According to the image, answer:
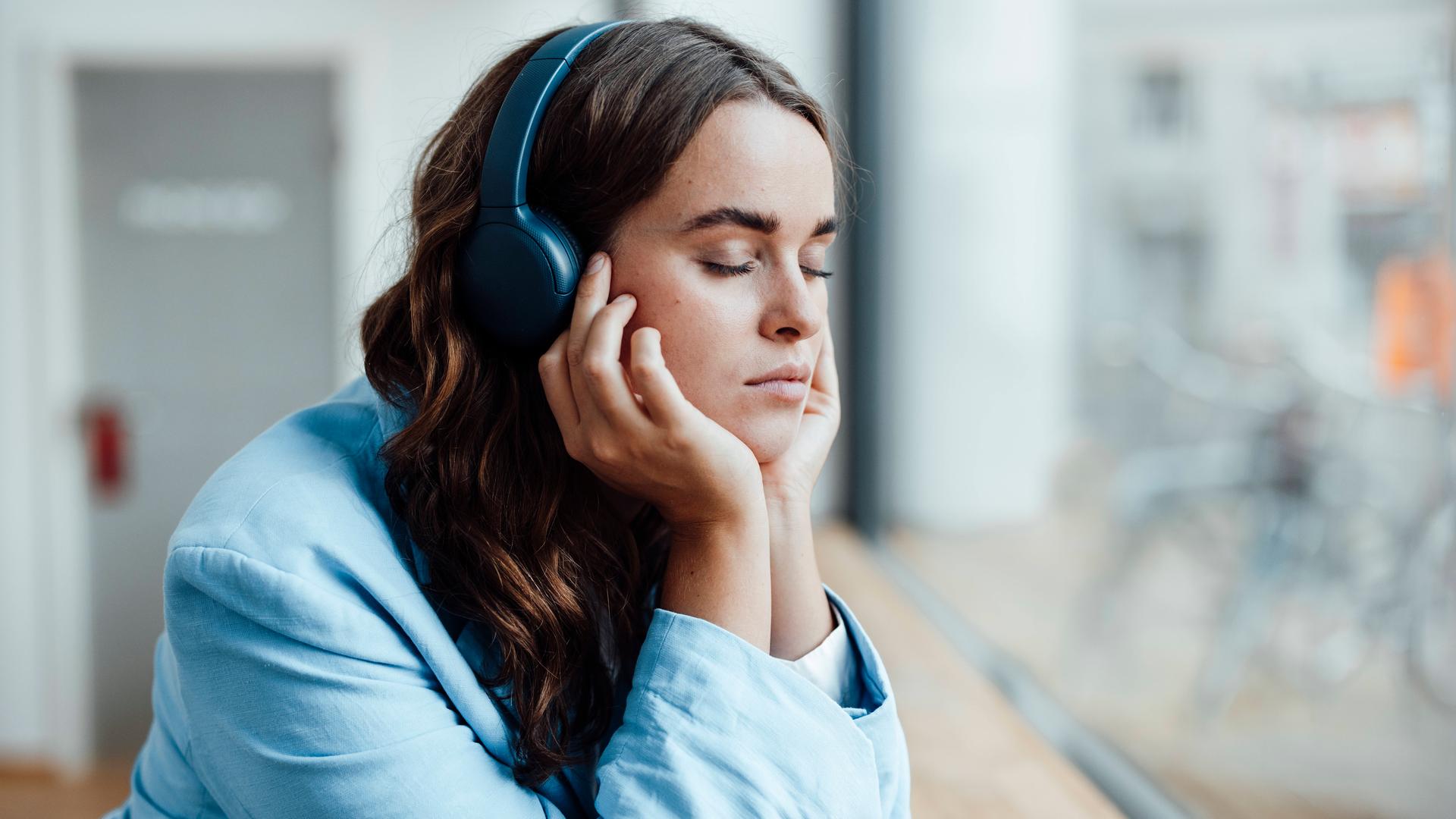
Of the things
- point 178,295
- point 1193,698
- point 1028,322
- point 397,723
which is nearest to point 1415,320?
point 1193,698

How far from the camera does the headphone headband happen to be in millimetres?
746

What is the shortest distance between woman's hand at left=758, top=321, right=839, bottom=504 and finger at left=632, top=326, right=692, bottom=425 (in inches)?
6.1

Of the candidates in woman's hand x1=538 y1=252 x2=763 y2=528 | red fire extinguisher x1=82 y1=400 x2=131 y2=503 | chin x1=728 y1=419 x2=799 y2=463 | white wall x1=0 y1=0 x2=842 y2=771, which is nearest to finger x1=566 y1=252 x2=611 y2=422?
woman's hand x1=538 y1=252 x2=763 y2=528

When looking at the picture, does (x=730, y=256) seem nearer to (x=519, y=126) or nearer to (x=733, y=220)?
(x=733, y=220)

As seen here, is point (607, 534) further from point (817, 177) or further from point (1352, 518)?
point (1352, 518)

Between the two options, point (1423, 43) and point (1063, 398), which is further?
point (1063, 398)

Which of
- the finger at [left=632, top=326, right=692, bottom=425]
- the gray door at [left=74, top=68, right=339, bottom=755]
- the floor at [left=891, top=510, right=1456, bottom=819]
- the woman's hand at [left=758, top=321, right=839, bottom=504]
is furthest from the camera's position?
the gray door at [left=74, top=68, right=339, bottom=755]

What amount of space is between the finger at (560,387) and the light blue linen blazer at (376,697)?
0.14 metres

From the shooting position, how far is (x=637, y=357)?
74cm

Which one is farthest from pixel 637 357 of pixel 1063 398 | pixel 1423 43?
pixel 1063 398

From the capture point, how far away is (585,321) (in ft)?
2.50

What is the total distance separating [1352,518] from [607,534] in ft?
3.35

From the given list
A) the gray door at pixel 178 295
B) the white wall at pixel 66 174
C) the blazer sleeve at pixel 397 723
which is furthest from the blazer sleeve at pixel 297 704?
the gray door at pixel 178 295

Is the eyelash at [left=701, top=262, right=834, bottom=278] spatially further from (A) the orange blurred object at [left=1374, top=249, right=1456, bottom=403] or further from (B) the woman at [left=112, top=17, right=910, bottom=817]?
(A) the orange blurred object at [left=1374, top=249, right=1456, bottom=403]
